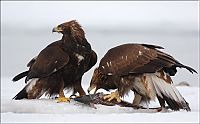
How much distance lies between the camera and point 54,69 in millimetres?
5602

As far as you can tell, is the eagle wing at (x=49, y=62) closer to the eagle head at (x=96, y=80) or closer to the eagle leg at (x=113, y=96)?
the eagle head at (x=96, y=80)

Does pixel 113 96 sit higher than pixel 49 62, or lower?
lower

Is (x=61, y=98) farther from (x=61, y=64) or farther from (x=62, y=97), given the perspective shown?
(x=61, y=64)

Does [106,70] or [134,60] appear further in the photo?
[106,70]

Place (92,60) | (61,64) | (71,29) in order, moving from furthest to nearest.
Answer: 1. (92,60)
2. (71,29)
3. (61,64)

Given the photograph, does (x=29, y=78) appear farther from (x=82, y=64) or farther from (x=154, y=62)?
(x=154, y=62)

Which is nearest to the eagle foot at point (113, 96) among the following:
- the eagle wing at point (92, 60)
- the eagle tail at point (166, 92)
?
the eagle tail at point (166, 92)

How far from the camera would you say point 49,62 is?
5.59 m

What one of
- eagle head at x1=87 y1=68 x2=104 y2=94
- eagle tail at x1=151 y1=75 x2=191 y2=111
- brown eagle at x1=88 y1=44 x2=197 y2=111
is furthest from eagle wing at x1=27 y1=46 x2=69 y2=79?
eagle tail at x1=151 y1=75 x2=191 y2=111

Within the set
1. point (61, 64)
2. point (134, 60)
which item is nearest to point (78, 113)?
point (134, 60)

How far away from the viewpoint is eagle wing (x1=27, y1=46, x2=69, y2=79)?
557 cm

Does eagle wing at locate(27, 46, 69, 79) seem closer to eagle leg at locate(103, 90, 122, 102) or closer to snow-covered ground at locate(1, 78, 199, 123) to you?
snow-covered ground at locate(1, 78, 199, 123)

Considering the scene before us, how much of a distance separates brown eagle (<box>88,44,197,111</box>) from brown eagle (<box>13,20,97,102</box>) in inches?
15.1

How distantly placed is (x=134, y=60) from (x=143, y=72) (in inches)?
6.2
